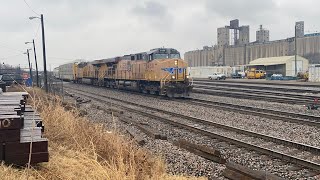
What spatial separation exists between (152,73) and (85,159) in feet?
60.7

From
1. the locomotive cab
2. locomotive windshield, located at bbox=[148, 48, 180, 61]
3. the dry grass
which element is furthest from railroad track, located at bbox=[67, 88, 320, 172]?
locomotive windshield, located at bbox=[148, 48, 180, 61]

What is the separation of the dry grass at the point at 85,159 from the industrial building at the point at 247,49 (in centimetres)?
10330

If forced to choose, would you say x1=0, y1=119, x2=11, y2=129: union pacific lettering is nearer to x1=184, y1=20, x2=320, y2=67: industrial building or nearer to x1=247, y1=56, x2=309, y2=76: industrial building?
x1=247, y1=56, x2=309, y2=76: industrial building

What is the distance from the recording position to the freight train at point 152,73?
22828mm

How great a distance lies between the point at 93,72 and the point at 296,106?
2918 centimetres

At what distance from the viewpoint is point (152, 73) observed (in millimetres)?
23844

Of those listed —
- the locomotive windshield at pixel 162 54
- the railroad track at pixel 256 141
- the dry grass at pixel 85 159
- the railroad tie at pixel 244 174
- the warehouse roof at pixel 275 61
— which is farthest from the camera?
the warehouse roof at pixel 275 61

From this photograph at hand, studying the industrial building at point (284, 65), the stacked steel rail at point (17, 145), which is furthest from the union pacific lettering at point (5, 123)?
the industrial building at point (284, 65)

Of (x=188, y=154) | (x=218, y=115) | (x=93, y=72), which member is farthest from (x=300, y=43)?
(x=188, y=154)

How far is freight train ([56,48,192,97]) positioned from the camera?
74.9 ft

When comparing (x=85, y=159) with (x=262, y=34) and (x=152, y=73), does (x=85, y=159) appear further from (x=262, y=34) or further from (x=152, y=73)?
(x=262, y=34)

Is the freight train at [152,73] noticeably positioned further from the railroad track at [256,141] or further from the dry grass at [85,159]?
the dry grass at [85,159]

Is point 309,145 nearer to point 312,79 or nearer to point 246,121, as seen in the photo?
point 246,121

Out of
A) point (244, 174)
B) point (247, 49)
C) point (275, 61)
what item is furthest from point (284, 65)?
point (244, 174)
